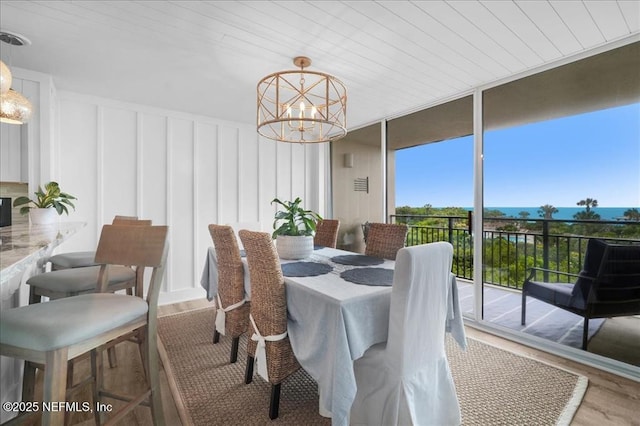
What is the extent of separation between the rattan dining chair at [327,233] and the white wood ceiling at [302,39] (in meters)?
1.46

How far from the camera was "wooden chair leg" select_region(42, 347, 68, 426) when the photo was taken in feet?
3.02

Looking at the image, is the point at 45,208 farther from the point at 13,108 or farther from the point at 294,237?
A: the point at 294,237

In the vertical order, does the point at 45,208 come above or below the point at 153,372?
above

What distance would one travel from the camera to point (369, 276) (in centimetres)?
193

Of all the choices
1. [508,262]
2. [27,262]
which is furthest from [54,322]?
[508,262]

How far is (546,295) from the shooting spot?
8.73 feet

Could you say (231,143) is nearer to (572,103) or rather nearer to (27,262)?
(27,262)

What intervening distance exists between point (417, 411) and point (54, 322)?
159 cm

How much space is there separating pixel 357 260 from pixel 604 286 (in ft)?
6.24

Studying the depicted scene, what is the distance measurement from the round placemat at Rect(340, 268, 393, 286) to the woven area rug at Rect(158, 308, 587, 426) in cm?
81

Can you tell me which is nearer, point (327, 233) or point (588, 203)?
point (588, 203)

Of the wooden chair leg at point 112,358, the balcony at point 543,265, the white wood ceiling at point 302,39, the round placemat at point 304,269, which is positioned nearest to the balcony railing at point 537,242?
the balcony at point 543,265

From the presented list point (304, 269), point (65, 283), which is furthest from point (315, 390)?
point (65, 283)

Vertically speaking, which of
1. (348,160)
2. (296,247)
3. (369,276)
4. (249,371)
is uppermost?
(348,160)
